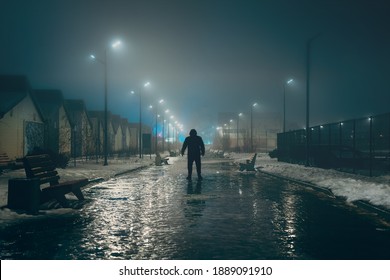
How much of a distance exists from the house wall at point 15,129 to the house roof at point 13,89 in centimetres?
70

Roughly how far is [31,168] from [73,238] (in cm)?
400

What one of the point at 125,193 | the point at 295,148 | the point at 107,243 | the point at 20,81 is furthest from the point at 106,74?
the point at 107,243

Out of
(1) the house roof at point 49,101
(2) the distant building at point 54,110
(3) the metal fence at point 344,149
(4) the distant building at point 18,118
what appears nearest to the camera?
(3) the metal fence at point 344,149

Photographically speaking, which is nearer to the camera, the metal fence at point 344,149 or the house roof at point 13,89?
the metal fence at point 344,149

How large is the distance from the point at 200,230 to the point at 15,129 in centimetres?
3551

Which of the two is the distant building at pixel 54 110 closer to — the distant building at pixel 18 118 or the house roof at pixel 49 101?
the house roof at pixel 49 101

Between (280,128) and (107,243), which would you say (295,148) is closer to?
(107,243)

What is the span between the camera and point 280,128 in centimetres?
13988

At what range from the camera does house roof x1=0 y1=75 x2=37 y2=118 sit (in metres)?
40.1

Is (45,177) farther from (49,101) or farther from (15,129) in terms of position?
(49,101)

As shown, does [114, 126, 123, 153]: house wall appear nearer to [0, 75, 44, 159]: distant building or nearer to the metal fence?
[0, 75, 44, 159]: distant building

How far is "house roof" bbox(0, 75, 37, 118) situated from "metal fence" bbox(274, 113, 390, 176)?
2402cm

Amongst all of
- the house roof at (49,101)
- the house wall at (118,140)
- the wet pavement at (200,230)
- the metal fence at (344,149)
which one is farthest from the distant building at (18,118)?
the house wall at (118,140)

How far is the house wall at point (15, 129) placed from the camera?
38.8m
